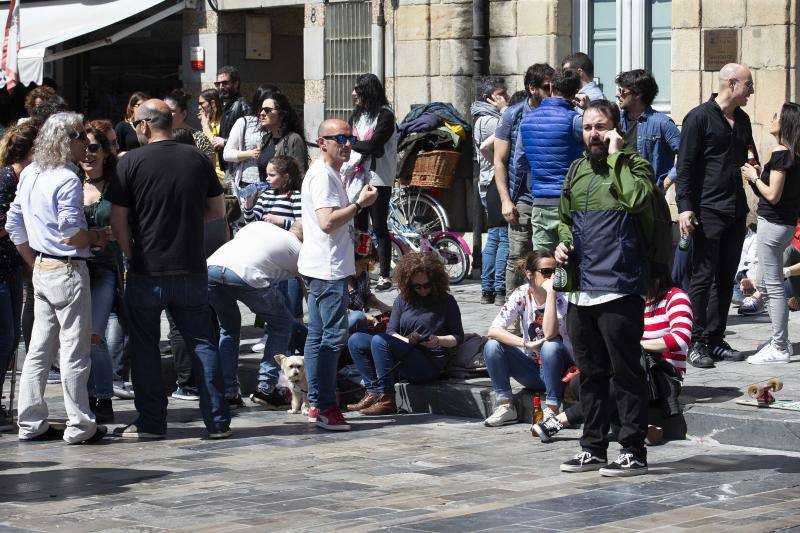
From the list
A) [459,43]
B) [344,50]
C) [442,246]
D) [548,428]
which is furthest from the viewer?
[344,50]

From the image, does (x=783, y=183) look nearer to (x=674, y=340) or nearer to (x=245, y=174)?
(x=674, y=340)

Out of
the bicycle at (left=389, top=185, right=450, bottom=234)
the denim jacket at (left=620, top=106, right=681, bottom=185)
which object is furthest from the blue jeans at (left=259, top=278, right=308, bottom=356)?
the bicycle at (left=389, top=185, right=450, bottom=234)

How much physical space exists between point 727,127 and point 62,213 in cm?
436

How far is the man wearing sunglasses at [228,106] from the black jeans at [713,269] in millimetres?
4540

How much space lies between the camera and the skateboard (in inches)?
343

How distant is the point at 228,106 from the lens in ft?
Result: 45.3

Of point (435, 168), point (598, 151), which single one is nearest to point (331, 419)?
point (598, 151)

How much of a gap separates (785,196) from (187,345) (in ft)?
13.5

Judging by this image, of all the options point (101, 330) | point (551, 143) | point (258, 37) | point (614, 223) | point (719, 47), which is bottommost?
point (101, 330)

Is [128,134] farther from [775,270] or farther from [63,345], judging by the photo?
[775,270]

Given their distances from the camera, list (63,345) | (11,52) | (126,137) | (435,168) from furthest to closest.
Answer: (11,52)
(435,168)
(126,137)
(63,345)

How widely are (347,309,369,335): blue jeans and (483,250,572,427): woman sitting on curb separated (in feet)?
3.58

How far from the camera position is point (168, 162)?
8852mm

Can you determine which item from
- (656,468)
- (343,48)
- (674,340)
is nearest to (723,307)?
(674,340)
